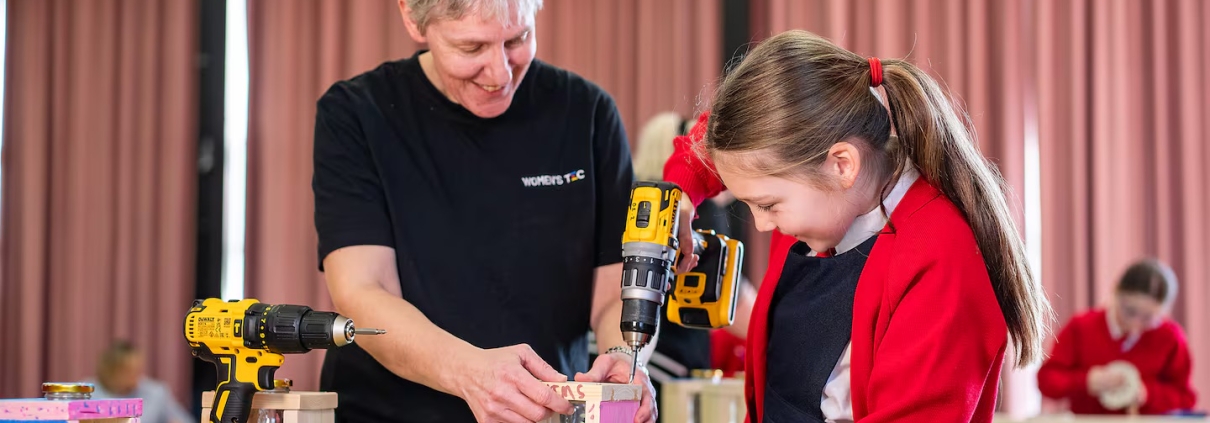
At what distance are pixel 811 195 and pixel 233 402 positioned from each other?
794 mm

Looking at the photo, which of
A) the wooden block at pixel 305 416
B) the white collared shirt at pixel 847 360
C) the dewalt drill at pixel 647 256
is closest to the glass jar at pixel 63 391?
the wooden block at pixel 305 416

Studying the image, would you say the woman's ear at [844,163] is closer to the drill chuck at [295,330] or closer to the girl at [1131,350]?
the drill chuck at [295,330]

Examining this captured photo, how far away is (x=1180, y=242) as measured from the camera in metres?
5.07

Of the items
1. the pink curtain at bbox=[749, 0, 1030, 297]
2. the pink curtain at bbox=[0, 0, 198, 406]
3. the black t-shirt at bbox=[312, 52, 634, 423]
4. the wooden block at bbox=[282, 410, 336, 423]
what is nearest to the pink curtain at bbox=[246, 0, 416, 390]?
the pink curtain at bbox=[0, 0, 198, 406]

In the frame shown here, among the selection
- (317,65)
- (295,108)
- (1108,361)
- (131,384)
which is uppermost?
(317,65)

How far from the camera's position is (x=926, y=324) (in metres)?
1.37

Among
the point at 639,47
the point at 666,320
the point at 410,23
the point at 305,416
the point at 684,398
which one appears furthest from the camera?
the point at 639,47

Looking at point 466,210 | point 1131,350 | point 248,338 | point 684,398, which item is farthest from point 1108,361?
point 248,338

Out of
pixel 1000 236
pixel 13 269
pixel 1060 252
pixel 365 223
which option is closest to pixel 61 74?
pixel 13 269

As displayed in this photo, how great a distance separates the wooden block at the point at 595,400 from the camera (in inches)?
56.4

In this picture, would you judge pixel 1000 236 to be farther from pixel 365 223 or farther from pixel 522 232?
pixel 365 223

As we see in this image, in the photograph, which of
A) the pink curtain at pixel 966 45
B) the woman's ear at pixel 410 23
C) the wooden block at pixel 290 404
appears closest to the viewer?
the wooden block at pixel 290 404

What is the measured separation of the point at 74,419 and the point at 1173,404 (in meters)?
4.58

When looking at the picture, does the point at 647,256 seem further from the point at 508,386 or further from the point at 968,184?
the point at 968,184
